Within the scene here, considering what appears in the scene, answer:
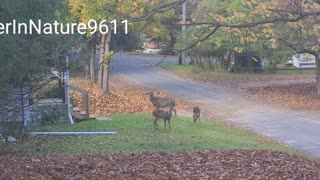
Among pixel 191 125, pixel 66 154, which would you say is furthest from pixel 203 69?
pixel 66 154

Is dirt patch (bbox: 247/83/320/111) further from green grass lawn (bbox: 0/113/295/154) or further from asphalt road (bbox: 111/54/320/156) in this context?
green grass lawn (bbox: 0/113/295/154)

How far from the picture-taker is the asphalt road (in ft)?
57.8

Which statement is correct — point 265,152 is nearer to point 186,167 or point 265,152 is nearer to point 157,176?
point 186,167

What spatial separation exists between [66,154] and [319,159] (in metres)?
5.90

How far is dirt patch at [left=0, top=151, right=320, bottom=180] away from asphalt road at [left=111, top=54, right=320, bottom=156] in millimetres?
1939

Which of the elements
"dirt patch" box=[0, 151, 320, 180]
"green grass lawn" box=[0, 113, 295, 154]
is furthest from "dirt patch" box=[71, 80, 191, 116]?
"dirt patch" box=[0, 151, 320, 180]

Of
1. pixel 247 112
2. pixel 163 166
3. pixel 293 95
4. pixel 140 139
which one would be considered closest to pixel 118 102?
pixel 247 112

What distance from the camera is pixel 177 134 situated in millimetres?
15539

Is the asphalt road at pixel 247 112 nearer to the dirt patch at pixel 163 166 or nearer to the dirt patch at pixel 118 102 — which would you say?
the dirt patch at pixel 118 102

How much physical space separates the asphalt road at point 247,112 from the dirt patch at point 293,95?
A: 866 millimetres

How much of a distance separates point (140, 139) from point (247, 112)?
1025cm

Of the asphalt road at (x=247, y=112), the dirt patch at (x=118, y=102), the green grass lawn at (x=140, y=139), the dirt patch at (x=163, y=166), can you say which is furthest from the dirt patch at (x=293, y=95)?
the dirt patch at (x=163, y=166)

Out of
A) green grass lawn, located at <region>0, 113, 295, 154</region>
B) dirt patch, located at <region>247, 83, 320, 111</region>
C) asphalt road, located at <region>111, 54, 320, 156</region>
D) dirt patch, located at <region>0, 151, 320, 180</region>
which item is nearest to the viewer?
dirt patch, located at <region>0, 151, 320, 180</region>

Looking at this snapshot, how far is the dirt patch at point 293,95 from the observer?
2577 centimetres
